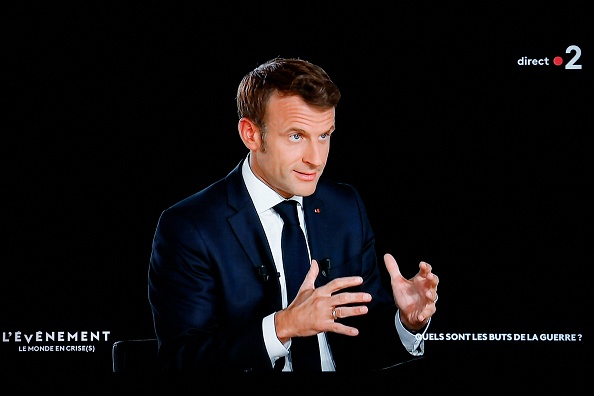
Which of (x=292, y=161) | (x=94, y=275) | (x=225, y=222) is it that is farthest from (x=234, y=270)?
(x=94, y=275)

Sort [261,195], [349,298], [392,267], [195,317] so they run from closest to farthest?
[349,298]
[392,267]
[195,317]
[261,195]

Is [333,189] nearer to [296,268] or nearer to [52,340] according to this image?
[296,268]

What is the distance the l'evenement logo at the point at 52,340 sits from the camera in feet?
8.41

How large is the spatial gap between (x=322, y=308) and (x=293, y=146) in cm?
53

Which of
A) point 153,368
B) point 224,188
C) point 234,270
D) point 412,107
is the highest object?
point 412,107

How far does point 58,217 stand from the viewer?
8.53 feet

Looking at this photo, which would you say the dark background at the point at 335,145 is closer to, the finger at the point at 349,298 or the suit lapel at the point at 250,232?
the suit lapel at the point at 250,232

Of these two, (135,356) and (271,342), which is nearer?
(271,342)

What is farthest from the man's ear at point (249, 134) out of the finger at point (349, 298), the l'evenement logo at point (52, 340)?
the l'evenement logo at point (52, 340)

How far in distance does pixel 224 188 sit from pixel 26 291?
0.73 m

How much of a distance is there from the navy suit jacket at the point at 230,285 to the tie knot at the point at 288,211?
0.13ft

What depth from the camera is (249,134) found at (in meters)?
2.42

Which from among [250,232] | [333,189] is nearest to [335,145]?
[333,189]

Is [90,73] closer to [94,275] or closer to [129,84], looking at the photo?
[129,84]
